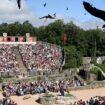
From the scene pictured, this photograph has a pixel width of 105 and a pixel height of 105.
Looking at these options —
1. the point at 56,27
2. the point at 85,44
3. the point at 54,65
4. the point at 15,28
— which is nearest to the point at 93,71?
the point at 54,65

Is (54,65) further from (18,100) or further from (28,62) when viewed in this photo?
(18,100)

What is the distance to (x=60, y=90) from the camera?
32438 millimetres

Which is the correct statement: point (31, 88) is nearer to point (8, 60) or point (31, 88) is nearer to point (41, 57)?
point (8, 60)

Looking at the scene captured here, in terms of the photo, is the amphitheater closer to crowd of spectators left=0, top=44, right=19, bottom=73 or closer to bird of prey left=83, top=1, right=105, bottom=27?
crowd of spectators left=0, top=44, right=19, bottom=73

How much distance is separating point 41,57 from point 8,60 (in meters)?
4.37

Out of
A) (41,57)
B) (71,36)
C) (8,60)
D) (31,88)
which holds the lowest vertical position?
(31,88)

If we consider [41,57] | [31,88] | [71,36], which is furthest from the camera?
[71,36]

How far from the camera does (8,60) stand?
47.1 m

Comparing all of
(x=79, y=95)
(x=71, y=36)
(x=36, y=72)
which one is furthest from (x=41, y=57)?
(x=71, y=36)

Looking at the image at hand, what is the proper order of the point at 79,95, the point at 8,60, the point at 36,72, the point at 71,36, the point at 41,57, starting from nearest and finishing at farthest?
the point at 79,95, the point at 36,72, the point at 8,60, the point at 41,57, the point at 71,36

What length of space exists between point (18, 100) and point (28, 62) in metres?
17.0

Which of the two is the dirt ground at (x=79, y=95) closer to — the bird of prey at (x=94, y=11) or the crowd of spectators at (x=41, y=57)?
the crowd of spectators at (x=41, y=57)

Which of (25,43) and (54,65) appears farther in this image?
(25,43)

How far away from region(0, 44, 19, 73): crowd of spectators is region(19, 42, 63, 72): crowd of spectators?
3.89ft
